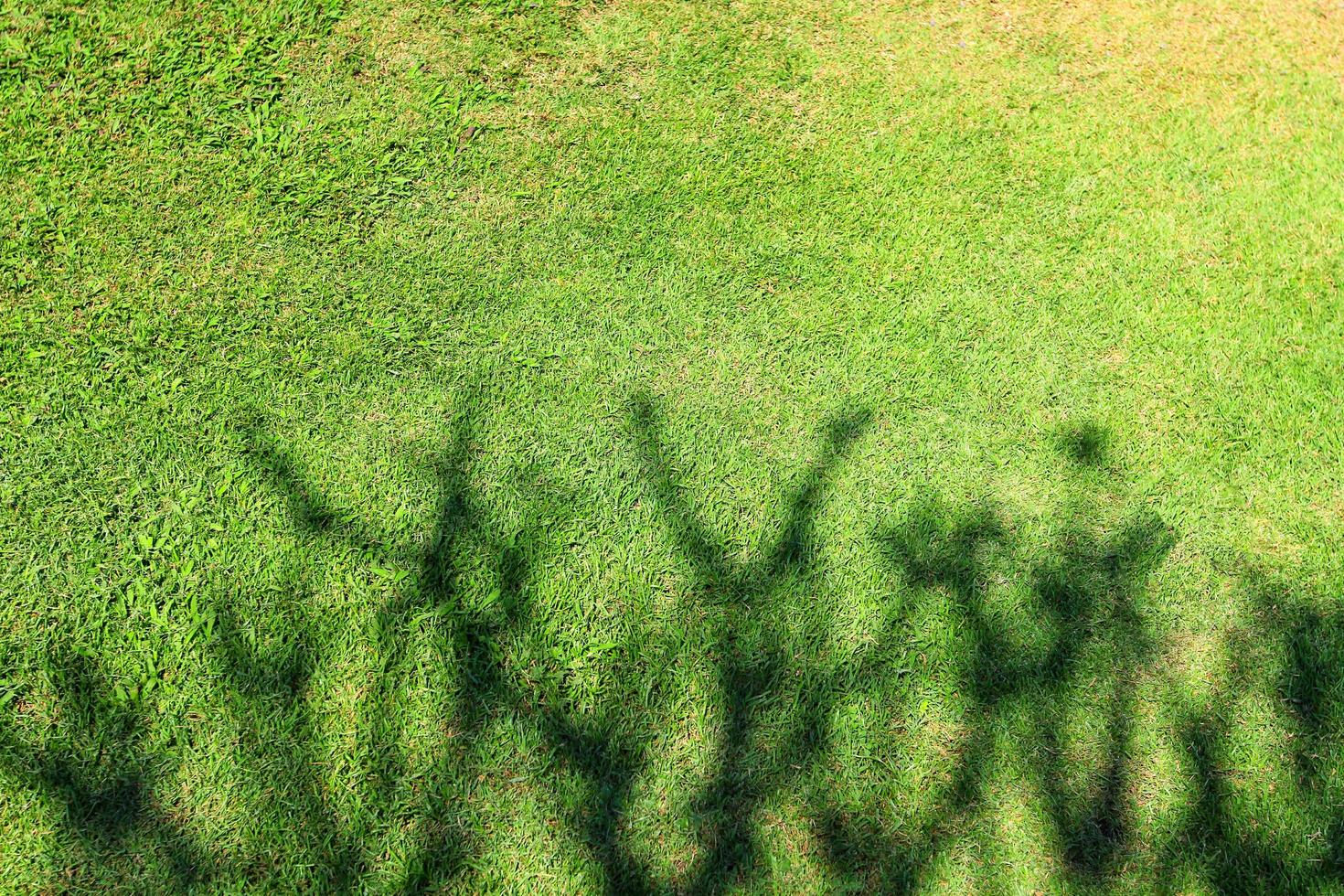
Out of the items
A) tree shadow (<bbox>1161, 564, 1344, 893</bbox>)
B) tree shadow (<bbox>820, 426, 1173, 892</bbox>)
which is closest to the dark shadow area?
tree shadow (<bbox>820, 426, 1173, 892</bbox>)

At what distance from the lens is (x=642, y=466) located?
12.1 ft

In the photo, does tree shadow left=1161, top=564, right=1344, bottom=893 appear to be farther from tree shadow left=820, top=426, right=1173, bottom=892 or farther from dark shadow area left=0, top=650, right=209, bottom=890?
dark shadow area left=0, top=650, right=209, bottom=890

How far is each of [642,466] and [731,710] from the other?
3.37 ft

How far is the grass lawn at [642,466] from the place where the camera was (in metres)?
3.08

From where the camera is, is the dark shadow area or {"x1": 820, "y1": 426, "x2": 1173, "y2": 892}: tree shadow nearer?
the dark shadow area

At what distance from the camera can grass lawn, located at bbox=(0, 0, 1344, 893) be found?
3078mm

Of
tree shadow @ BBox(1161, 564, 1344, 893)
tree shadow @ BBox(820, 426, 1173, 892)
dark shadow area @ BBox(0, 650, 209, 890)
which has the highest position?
dark shadow area @ BBox(0, 650, 209, 890)

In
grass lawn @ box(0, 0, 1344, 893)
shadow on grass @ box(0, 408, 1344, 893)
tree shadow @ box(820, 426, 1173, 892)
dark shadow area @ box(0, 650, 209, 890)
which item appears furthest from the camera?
tree shadow @ box(820, 426, 1173, 892)

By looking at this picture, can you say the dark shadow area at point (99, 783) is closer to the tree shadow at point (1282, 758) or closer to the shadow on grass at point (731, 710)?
the shadow on grass at point (731, 710)

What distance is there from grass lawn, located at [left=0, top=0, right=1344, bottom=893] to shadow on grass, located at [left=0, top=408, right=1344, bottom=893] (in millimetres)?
15

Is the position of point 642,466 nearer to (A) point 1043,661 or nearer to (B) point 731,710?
(B) point 731,710

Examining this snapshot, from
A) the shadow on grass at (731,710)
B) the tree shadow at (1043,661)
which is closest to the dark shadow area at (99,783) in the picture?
the shadow on grass at (731,710)

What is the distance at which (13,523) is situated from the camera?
3.26m

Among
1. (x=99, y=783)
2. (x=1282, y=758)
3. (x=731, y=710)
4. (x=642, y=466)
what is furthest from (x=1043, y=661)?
(x=99, y=783)
